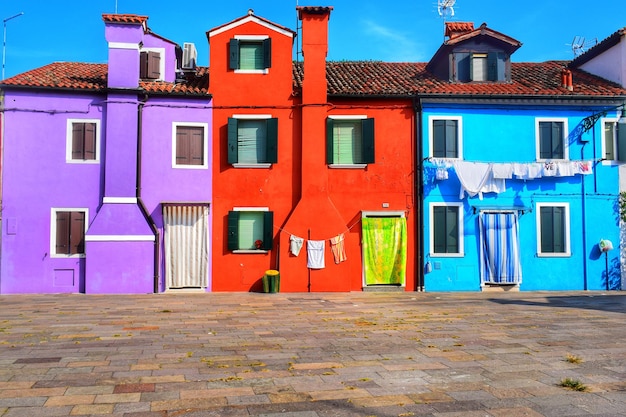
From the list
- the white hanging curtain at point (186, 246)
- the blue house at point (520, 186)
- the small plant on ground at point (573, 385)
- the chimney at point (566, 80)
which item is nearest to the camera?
the small plant on ground at point (573, 385)

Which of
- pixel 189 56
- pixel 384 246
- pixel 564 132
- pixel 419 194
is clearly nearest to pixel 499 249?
pixel 419 194

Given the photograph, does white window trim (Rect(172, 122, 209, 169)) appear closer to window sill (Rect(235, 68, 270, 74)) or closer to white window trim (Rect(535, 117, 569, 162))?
window sill (Rect(235, 68, 270, 74))

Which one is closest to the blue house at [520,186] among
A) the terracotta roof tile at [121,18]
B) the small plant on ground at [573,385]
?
the terracotta roof tile at [121,18]

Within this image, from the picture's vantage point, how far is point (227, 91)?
17.9 meters

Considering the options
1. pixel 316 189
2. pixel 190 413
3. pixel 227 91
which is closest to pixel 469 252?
pixel 316 189

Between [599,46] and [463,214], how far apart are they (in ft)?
28.4

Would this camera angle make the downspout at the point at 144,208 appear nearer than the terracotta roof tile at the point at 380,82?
Yes

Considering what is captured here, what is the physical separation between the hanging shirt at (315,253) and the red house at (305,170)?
0.03m

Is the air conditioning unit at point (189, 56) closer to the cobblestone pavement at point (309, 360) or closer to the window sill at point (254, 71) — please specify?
the window sill at point (254, 71)

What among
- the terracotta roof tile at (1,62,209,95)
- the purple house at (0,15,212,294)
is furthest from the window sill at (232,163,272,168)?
the terracotta roof tile at (1,62,209,95)

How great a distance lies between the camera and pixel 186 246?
17312 mm

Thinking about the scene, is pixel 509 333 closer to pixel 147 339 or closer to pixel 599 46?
pixel 147 339

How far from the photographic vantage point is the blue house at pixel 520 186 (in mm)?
17922

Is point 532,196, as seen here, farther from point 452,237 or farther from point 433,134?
point 433,134
